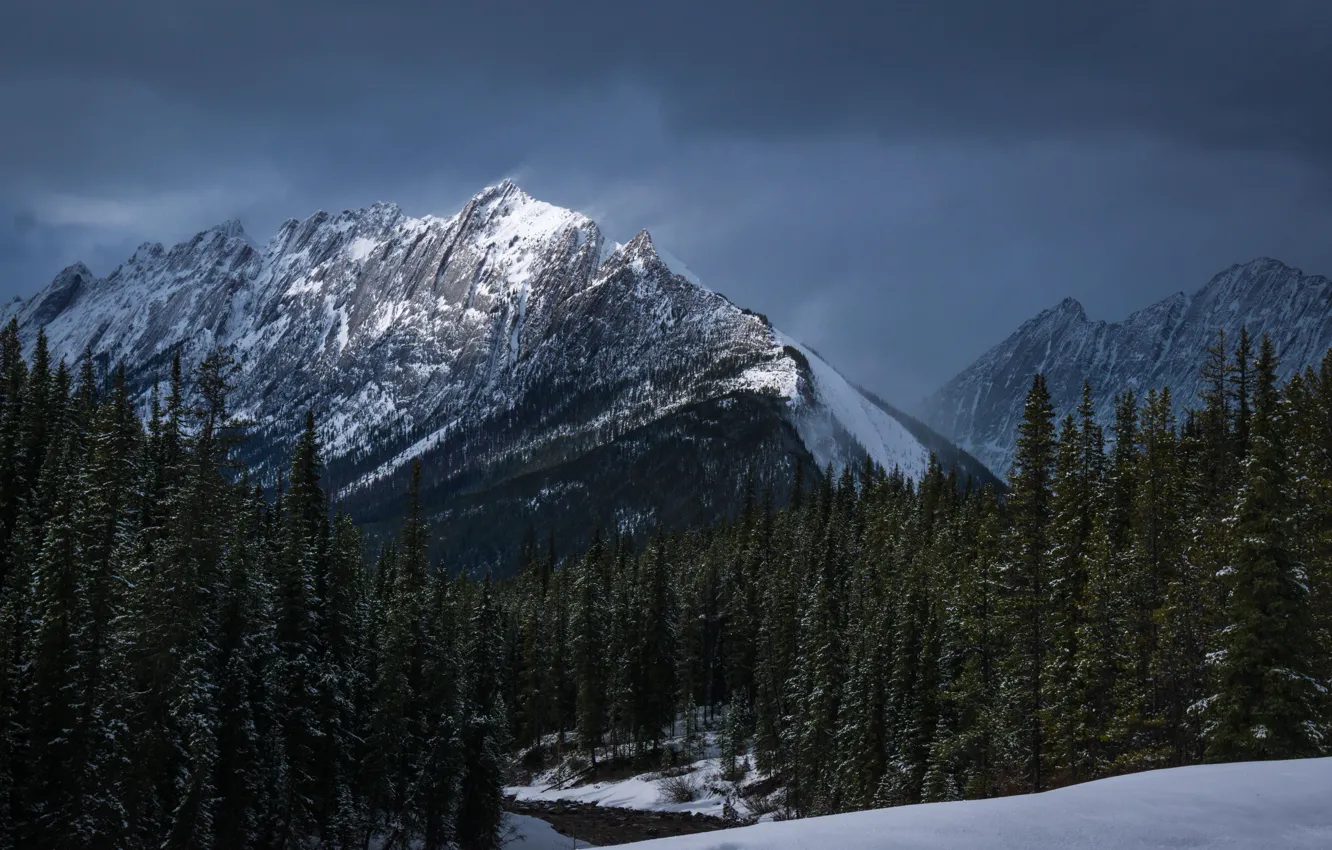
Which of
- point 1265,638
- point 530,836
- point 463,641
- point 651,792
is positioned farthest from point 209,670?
point 651,792

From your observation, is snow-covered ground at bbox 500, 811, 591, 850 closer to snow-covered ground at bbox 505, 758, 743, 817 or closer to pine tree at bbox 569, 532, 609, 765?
snow-covered ground at bbox 505, 758, 743, 817

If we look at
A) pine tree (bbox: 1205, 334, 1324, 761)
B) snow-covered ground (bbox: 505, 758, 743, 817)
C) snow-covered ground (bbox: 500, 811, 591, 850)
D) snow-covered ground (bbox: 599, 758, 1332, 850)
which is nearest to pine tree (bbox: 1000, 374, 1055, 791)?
pine tree (bbox: 1205, 334, 1324, 761)

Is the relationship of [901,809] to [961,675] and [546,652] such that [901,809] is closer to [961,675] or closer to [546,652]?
[961,675]

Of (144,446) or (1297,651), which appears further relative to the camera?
(144,446)

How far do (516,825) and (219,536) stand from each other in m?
28.8

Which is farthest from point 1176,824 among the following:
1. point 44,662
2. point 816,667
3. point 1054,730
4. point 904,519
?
point 904,519

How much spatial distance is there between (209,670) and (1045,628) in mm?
29949

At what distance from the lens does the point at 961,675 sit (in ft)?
144

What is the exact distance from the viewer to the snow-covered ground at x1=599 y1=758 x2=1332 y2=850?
12.1 metres

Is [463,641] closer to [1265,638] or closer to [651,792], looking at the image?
[651,792]

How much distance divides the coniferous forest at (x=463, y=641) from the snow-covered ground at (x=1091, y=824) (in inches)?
607

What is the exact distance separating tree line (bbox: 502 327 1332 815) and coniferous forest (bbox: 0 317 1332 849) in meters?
0.14

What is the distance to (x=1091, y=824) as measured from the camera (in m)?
12.6

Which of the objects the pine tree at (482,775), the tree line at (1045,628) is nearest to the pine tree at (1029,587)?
the tree line at (1045,628)
